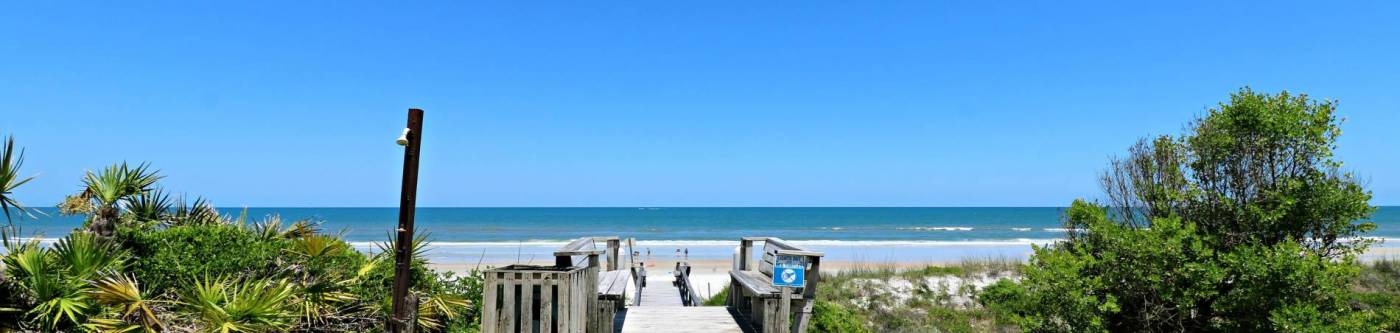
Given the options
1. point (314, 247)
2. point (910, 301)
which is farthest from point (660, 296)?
point (314, 247)

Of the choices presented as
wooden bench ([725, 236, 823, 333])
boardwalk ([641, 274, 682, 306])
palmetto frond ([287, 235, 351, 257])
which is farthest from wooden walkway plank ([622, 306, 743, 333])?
palmetto frond ([287, 235, 351, 257])

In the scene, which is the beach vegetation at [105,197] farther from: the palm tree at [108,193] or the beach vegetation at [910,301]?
the beach vegetation at [910,301]

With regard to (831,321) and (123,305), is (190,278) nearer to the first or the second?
(123,305)

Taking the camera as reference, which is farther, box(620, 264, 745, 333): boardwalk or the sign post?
box(620, 264, 745, 333): boardwalk

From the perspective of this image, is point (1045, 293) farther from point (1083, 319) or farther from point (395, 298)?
point (395, 298)

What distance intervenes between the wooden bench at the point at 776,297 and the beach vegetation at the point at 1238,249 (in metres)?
2.74

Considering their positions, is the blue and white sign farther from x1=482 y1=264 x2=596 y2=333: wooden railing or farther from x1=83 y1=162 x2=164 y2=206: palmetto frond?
x1=83 y1=162 x2=164 y2=206: palmetto frond

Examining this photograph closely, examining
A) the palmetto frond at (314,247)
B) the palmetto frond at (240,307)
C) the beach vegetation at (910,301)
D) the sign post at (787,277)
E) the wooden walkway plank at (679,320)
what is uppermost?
the palmetto frond at (314,247)

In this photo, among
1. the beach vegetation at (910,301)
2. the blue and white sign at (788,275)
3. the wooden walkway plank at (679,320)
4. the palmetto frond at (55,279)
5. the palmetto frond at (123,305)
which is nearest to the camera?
the palmetto frond at (55,279)

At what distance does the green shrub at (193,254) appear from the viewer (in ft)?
25.4

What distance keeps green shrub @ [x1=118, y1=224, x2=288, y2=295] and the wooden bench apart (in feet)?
17.3

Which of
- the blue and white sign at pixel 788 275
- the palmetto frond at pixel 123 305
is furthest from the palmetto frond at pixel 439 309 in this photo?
the blue and white sign at pixel 788 275

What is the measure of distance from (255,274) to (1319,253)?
11075 millimetres

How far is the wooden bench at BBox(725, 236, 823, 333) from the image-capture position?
23.3 feet
